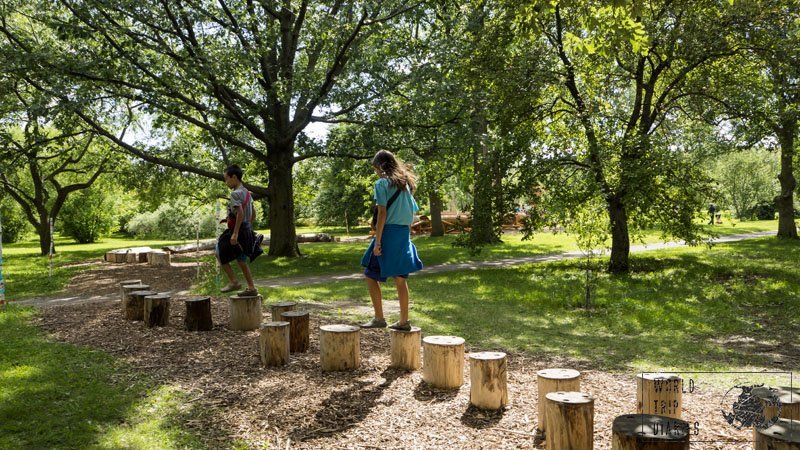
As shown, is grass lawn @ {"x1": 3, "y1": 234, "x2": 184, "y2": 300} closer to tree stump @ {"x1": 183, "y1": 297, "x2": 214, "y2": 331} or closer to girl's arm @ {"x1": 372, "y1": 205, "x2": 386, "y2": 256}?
tree stump @ {"x1": 183, "y1": 297, "x2": 214, "y2": 331}

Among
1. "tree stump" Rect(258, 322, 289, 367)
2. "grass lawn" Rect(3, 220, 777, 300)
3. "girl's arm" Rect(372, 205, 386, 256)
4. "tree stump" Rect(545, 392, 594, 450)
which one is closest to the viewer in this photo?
"tree stump" Rect(545, 392, 594, 450)

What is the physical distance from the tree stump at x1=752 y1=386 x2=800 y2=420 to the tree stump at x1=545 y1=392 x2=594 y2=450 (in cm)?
115

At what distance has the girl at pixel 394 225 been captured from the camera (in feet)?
19.2

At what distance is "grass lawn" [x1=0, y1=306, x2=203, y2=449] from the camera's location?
3.96m

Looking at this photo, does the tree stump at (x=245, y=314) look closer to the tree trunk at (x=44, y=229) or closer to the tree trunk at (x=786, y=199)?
the tree trunk at (x=44, y=229)

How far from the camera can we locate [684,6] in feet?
41.4

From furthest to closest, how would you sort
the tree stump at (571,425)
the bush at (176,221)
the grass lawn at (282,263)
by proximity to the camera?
1. the bush at (176,221)
2. the grass lawn at (282,263)
3. the tree stump at (571,425)

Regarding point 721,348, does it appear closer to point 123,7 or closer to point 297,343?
point 297,343

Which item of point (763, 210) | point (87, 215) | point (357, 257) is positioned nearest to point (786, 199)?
point (357, 257)

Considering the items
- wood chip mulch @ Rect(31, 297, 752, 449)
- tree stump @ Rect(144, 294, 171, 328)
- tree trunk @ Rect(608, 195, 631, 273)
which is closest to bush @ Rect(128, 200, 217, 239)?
tree trunk @ Rect(608, 195, 631, 273)

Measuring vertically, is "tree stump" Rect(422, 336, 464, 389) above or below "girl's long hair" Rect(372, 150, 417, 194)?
below

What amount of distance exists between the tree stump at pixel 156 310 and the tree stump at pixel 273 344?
7.75ft

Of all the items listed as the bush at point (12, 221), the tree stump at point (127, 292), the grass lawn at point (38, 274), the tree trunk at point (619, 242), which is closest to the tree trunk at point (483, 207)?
the tree trunk at point (619, 242)

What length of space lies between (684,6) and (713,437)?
37.2 feet
